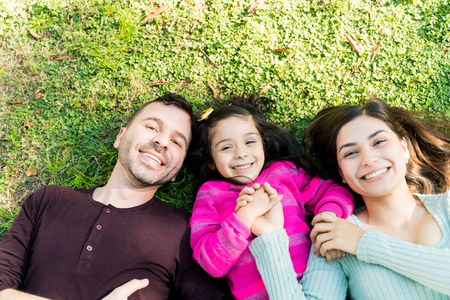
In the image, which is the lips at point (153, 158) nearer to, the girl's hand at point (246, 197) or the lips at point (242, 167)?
the lips at point (242, 167)

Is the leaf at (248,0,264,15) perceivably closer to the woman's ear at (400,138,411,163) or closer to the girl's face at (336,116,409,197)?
the girl's face at (336,116,409,197)

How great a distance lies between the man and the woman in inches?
31.1

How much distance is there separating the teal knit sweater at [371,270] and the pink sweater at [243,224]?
0.19 metres

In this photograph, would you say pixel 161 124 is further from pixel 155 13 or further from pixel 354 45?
pixel 354 45

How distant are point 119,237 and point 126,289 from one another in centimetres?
49

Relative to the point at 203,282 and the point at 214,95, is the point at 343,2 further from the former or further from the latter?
the point at 203,282

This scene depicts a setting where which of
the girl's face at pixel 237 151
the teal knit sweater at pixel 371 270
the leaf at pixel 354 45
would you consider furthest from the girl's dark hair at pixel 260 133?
the leaf at pixel 354 45

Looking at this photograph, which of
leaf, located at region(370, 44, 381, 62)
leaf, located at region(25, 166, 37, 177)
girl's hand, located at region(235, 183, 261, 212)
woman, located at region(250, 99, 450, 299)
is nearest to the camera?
woman, located at region(250, 99, 450, 299)

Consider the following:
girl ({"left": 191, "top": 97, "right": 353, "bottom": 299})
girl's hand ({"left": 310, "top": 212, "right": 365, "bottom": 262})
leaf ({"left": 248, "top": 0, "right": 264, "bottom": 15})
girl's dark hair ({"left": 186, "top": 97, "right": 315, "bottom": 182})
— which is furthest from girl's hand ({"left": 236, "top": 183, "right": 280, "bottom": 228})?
leaf ({"left": 248, "top": 0, "right": 264, "bottom": 15})

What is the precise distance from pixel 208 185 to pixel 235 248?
2.95 feet

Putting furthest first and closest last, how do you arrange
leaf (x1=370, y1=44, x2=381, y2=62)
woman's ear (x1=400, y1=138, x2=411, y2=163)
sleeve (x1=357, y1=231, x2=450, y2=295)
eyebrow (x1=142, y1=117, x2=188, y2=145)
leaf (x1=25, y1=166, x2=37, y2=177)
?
leaf (x1=370, y1=44, x2=381, y2=62) → leaf (x1=25, y1=166, x2=37, y2=177) → eyebrow (x1=142, y1=117, x2=188, y2=145) → woman's ear (x1=400, y1=138, x2=411, y2=163) → sleeve (x1=357, y1=231, x2=450, y2=295)

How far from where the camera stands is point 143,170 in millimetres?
3537

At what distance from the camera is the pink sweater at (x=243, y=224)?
3.14 metres

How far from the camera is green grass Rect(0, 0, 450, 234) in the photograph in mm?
4387
